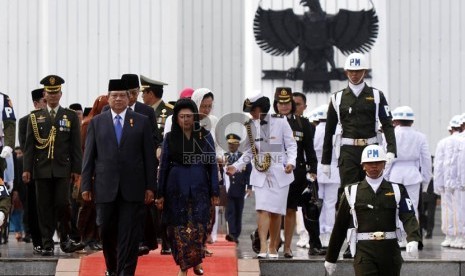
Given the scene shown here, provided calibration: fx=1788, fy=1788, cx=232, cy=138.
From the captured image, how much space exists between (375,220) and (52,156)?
494cm

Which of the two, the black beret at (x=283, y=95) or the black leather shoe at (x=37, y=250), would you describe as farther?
the black beret at (x=283, y=95)

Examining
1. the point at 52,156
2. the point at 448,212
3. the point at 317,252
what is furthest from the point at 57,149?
the point at 448,212

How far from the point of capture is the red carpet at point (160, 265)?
57.5 feet

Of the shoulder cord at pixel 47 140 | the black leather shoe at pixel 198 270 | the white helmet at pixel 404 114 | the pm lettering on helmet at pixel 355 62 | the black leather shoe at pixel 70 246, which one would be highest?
the pm lettering on helmet at pixel 355 62

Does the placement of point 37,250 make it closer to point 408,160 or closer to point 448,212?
point 408,160

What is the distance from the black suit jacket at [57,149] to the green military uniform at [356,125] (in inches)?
112

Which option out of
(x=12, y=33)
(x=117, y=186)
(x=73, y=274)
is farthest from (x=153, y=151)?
(x=12, y=33)

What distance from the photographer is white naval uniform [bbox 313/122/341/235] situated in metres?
21.8

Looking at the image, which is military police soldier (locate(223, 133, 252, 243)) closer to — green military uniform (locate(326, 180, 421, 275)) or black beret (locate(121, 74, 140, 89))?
black beret (locate(121, 74, 140, 89))

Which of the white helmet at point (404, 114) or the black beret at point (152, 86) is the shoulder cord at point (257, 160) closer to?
the black beret at point (152, 86)

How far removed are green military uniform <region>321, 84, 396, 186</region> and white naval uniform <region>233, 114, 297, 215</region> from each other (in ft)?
2.64

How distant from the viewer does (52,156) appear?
1936cm

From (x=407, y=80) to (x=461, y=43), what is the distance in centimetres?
128

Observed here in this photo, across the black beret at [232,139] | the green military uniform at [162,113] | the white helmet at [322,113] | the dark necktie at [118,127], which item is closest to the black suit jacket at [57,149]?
the green military uniform at [162,113]
